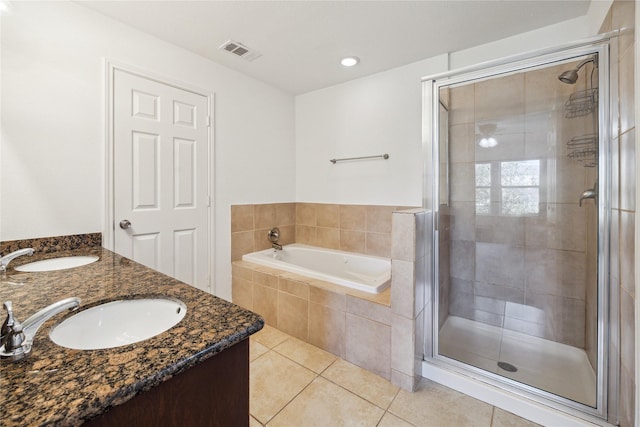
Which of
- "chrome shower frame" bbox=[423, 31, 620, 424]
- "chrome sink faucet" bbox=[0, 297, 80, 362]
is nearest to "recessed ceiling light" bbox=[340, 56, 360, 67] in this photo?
"chrome shower frame" bbox=[423, 31, 620, 424]

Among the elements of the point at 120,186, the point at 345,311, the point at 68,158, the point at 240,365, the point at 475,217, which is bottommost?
the point at 345,311

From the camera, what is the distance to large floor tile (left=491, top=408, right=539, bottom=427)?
1.42m

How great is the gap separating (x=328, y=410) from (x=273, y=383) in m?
0.40

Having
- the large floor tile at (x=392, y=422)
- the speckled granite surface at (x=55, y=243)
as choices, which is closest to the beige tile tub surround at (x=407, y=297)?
the large floor tile at (x=392, y=422)

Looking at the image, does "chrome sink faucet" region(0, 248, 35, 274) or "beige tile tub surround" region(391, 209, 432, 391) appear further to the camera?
"beige tile tub surround" region(391, 209, 432, 391)

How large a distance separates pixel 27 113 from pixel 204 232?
131 cm

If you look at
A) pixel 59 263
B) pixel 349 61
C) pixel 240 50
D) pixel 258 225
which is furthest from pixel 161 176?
pixel 349 61

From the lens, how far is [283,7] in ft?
5.74

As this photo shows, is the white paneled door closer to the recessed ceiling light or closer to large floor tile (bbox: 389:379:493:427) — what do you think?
the recessed ceiling light

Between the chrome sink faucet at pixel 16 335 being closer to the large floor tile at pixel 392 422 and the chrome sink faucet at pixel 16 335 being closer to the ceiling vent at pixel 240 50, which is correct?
the large floor tile at pixel 392 422

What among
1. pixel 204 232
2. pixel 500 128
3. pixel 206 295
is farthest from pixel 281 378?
pixel 500 128

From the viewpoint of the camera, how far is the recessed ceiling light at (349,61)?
7.84 ft

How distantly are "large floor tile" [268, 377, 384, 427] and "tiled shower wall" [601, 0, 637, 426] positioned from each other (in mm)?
1113

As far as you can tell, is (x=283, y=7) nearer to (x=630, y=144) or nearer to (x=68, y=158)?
(x=68, y=158)
